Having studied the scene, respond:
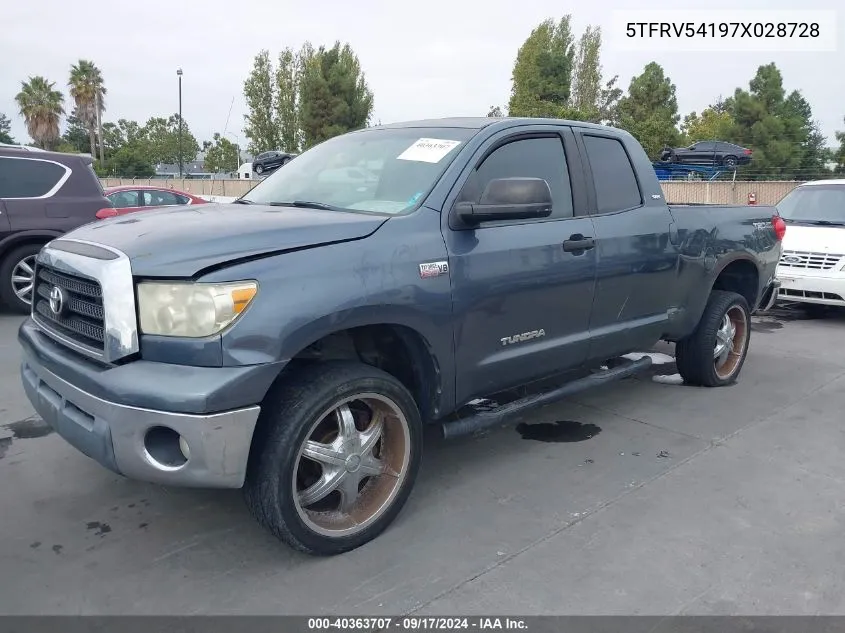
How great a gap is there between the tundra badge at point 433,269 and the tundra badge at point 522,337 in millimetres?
553

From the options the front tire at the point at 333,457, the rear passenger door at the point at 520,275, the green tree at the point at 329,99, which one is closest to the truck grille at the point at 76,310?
the front tire at the point at 333,457

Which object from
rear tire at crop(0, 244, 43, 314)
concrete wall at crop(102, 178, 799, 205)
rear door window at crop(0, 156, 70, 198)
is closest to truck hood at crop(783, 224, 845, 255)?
rear door window at crop(0, 156, 70, 198)

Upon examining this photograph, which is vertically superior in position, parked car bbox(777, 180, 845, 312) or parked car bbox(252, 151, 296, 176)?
parked car bbox(252, 151, 296, 176)

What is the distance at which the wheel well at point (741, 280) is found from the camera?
5.50 m

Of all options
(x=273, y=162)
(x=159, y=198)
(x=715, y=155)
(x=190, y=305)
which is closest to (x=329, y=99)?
(x=715, y=155)

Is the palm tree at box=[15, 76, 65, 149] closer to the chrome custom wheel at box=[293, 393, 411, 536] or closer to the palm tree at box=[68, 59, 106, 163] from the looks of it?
the palm tree at box=[68, 59, 106, 163]

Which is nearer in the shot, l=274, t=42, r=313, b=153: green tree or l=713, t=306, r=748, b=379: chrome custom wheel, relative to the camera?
l=713, t=306, r=748, b=379: chrome custom wheel

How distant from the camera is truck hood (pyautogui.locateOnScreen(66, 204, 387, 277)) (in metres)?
2.60

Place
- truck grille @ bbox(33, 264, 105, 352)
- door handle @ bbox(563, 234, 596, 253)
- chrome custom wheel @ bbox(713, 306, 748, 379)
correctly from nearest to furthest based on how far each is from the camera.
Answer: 1. truck grille @ bbox(33, 264, 105, 352)
2. door handle @ bbox(563, 234, 596, 253)
3. chrome custom wheel @ bbox(713, 306, 748, 379)

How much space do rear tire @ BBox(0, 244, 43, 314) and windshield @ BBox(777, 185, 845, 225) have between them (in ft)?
30.3

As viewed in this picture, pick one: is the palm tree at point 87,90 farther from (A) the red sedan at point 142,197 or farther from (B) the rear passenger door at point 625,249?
(B) the rear passenger door at point 625,249

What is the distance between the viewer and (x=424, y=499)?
3.49m

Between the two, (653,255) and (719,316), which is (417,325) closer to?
(653,255)

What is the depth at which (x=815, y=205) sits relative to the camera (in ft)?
29.7
